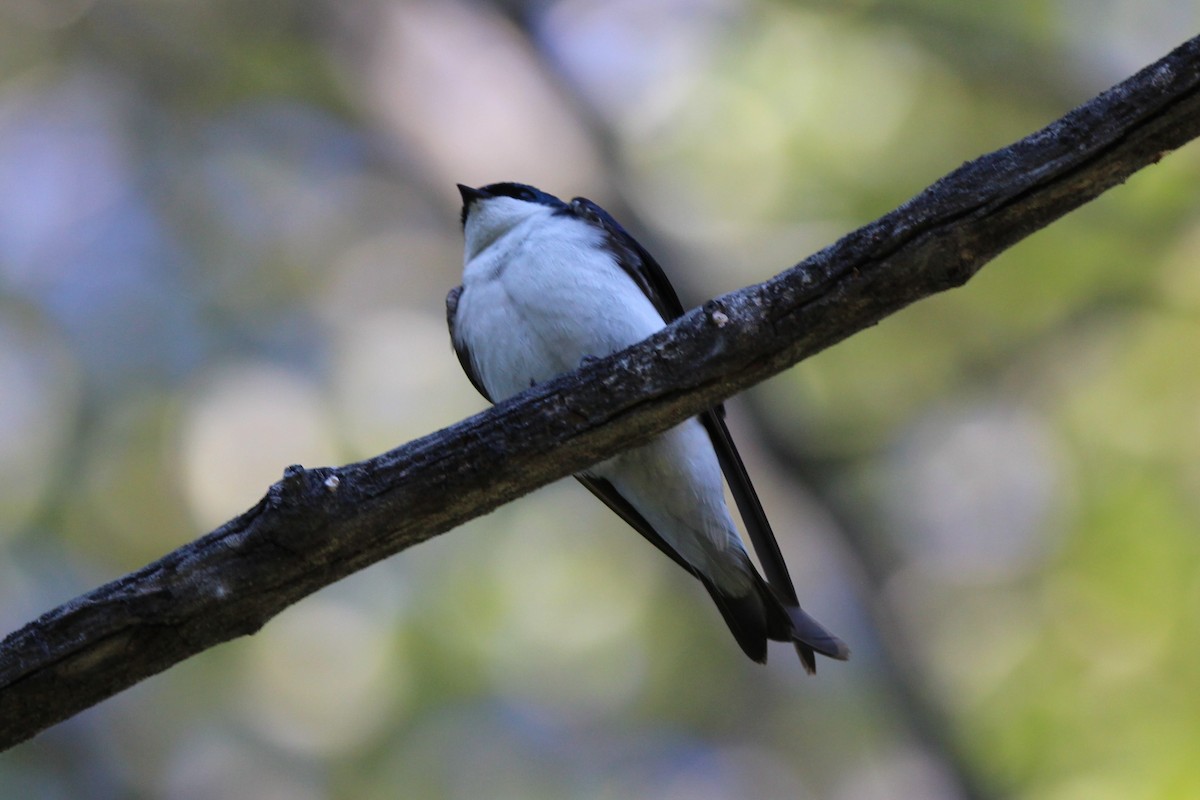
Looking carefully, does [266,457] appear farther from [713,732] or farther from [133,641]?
[133,641]

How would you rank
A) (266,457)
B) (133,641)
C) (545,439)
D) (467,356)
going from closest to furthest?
(133,641)
(545,439)
(467,356)
(266,457)

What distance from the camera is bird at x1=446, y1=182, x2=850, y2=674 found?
12.1 ft

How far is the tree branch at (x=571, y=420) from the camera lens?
2.54 metres

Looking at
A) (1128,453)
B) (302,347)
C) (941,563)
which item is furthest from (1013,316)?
(302,347)

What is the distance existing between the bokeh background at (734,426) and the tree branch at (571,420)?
331cm

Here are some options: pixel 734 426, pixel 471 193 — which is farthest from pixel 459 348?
pixel 734 426

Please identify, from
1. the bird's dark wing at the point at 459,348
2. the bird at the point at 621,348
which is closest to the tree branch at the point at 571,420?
the bird at the point at 621,348

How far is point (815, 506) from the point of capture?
6.01 meters

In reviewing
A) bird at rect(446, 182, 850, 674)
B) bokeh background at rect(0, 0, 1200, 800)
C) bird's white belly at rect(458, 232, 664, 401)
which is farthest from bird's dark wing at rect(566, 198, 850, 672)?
bokeh background at rect(0, 0, 1200, 800)

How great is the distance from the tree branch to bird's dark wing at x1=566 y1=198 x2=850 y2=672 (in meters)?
0.89

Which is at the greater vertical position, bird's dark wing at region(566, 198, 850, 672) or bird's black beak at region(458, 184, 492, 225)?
bird's black beak at region(458, 184, 492, 225)

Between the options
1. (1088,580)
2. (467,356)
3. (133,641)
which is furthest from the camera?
(1088,580)

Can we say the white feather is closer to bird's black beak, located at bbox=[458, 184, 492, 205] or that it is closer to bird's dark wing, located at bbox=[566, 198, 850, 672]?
bird's dark wing, located at bbox=[566, 198, 850, 672]

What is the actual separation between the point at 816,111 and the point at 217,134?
401cm
